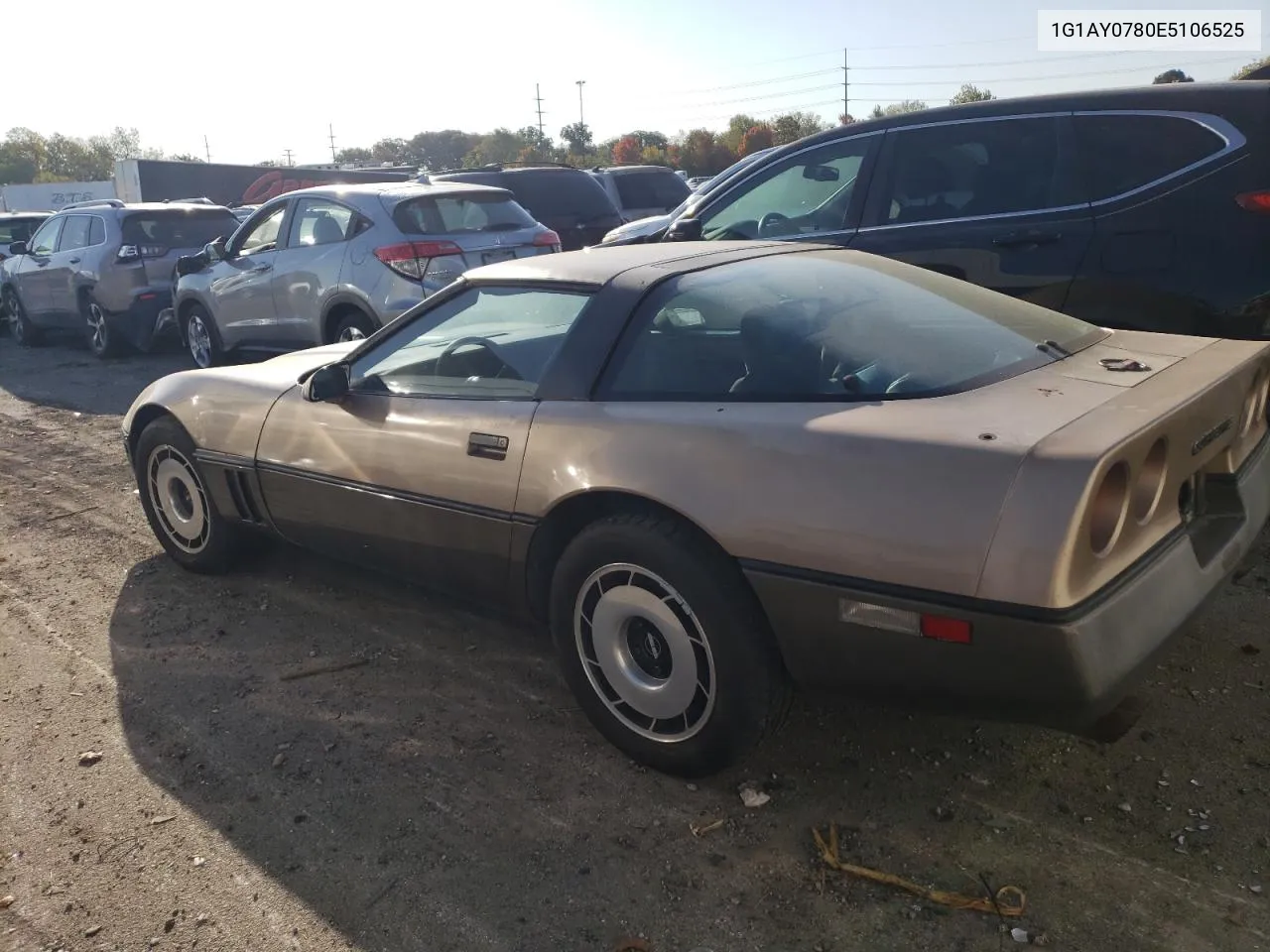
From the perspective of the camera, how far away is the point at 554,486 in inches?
117

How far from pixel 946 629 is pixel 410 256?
606cm

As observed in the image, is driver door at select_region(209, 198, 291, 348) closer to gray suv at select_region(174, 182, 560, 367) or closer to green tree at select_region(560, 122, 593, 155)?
gray suv at select_region(174, 182, 560, 367)

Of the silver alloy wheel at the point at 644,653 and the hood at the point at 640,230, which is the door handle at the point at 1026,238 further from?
the silver alloy wheel at the point at 644,653

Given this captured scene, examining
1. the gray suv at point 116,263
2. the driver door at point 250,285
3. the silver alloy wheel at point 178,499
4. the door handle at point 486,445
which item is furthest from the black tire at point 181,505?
the gray suv at point 116,263

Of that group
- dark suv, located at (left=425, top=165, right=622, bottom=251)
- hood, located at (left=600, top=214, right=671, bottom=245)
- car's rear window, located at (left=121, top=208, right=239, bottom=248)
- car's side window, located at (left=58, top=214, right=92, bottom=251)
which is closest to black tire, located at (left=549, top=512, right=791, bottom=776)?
hood, located at (left=600, top=214, right=671, bottom=245)

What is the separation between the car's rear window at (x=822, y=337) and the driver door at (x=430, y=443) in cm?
35

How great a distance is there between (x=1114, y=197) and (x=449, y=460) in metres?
3.28

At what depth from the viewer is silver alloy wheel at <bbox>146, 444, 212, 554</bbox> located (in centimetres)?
446

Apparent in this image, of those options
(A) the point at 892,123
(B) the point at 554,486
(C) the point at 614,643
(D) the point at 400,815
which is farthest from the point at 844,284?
(A) the point at 892,123

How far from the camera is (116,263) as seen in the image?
1084 centimetres

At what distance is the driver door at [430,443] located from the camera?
3.21 meters

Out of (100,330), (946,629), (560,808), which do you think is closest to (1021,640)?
(946,629)

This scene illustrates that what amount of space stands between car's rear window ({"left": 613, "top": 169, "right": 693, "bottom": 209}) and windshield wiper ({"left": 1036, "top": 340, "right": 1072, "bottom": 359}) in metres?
11.5

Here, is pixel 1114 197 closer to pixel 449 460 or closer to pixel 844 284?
pixel 844 284
